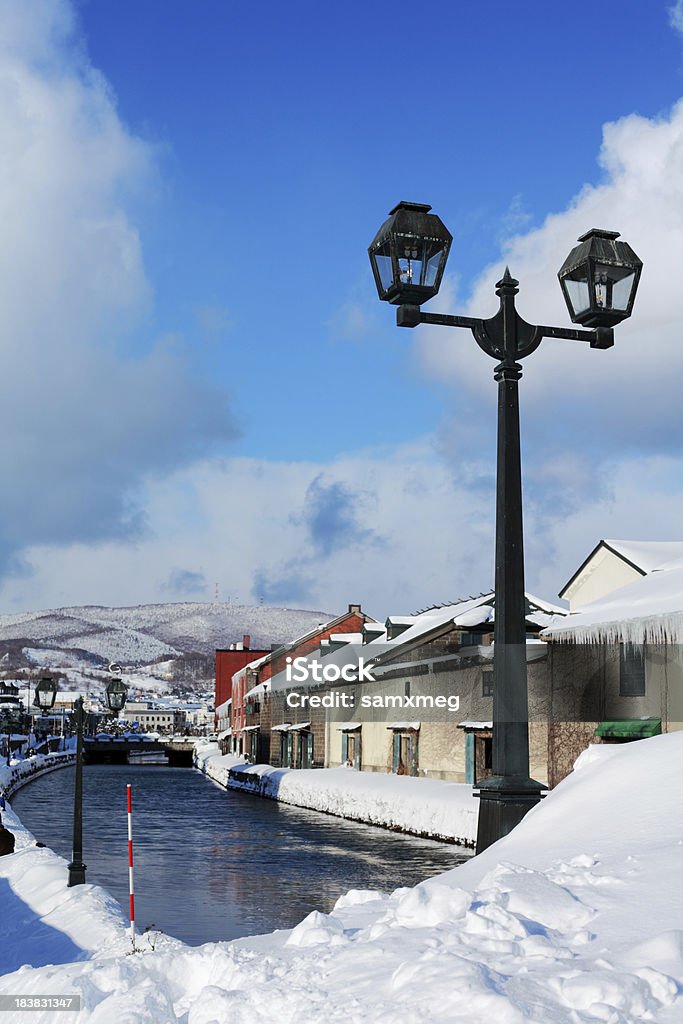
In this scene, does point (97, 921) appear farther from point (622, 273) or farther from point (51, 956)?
point (622, 273)

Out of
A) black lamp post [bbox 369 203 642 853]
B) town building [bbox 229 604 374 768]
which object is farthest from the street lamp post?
town building [bbox 229 604 374 768]

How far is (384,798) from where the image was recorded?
34844mm

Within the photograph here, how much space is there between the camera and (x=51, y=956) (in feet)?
→ 38.5

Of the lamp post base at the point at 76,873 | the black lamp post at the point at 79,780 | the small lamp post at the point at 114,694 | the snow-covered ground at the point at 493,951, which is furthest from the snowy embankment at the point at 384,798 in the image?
the snow-covered ground at the point at 493,951

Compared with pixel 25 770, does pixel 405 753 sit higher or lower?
higher

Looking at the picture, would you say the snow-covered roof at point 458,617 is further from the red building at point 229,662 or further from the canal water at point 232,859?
the red building at point 229,662

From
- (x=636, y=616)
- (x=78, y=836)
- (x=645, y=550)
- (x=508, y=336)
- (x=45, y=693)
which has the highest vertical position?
(x=645, y=550)

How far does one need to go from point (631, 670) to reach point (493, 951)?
23.9m

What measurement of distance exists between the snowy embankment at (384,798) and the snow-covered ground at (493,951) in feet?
66.0

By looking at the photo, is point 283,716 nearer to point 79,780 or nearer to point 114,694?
point 114,694

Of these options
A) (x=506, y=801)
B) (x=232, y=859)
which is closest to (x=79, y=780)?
(x=232, y=859)

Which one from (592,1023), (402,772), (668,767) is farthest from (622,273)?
(402,772)

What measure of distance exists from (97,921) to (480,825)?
19.2ft

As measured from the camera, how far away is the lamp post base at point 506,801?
798 cm
